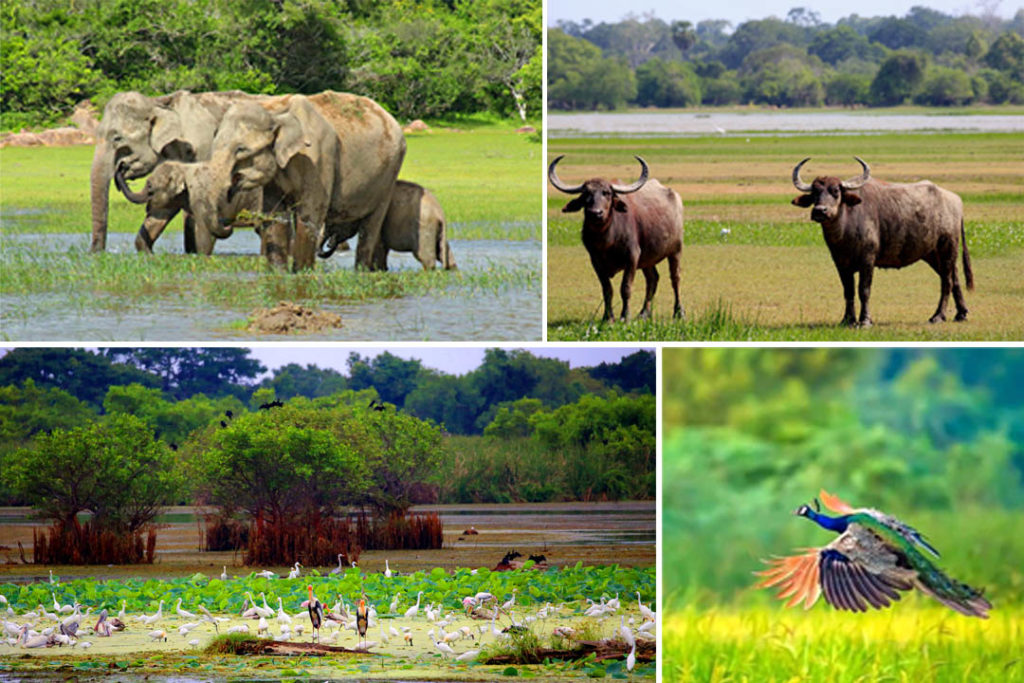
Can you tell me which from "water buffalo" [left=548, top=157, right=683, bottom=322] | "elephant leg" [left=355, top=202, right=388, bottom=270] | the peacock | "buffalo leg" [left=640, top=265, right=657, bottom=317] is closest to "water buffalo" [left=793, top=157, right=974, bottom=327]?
"water buffalo" [left=548, top=157, right=683, bottom=322]

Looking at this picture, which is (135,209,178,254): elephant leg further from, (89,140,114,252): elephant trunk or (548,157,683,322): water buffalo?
(548,157,683,322): water buffalo

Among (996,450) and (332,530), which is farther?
(332,530)

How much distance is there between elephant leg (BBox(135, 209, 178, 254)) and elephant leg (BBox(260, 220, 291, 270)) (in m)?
0.96

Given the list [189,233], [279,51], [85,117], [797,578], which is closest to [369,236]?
[189,233]

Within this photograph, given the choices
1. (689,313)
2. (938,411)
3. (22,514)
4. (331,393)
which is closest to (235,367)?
(331,393)

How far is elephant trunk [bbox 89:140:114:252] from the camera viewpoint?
12914 millimetres

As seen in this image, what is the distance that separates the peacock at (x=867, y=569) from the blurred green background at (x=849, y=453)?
0.05m

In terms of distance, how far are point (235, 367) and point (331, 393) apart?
1.95 ft

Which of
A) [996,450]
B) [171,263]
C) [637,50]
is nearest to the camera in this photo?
[996,450]

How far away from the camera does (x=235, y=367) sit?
10.7 metres

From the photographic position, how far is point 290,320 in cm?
1106

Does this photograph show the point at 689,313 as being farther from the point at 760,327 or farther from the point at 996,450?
the point at 996,450

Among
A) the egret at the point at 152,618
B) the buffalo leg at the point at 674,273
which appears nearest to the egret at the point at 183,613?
the egret at the point at 152,618

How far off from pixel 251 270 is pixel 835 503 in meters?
4.32
